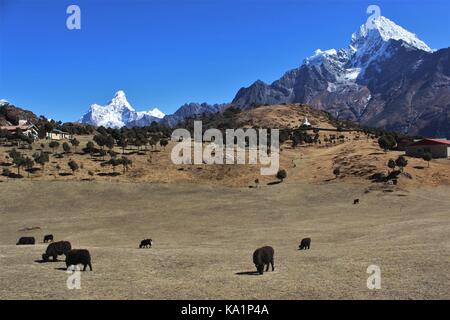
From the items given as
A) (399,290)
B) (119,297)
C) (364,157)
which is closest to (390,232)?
(399,290)

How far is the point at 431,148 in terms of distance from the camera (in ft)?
353

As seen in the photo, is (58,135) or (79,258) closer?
(79,258)

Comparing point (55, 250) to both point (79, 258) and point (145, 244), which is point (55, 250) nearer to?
point (79, 258)

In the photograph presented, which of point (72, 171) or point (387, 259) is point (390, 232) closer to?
point (387, 259)

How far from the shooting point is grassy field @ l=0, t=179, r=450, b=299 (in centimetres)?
2077

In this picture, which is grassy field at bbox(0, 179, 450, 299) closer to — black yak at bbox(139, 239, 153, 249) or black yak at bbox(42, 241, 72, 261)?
black yak at bbox(139, 239, 153, 249)

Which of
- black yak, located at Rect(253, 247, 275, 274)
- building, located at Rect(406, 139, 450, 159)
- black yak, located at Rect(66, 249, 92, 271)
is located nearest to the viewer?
black yak, located at Rect(253, 247, 275, 274)

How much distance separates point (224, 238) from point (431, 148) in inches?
3032

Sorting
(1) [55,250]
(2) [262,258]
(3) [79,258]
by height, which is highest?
(2) [262,258]

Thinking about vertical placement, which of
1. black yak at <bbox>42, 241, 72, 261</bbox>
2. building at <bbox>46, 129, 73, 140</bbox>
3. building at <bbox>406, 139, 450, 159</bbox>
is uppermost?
building at <bbox>46, 129, 73, 140</bbox>

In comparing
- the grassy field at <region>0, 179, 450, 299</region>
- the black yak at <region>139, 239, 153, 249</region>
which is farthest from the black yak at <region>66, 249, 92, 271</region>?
the black yak at <region>139, 239, 153, 249</region>

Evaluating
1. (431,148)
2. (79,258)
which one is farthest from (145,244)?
(431,148)

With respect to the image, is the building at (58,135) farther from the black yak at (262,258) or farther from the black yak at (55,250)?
the black yak at (262,258)

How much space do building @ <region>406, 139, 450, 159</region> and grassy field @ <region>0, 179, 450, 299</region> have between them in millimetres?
30999
